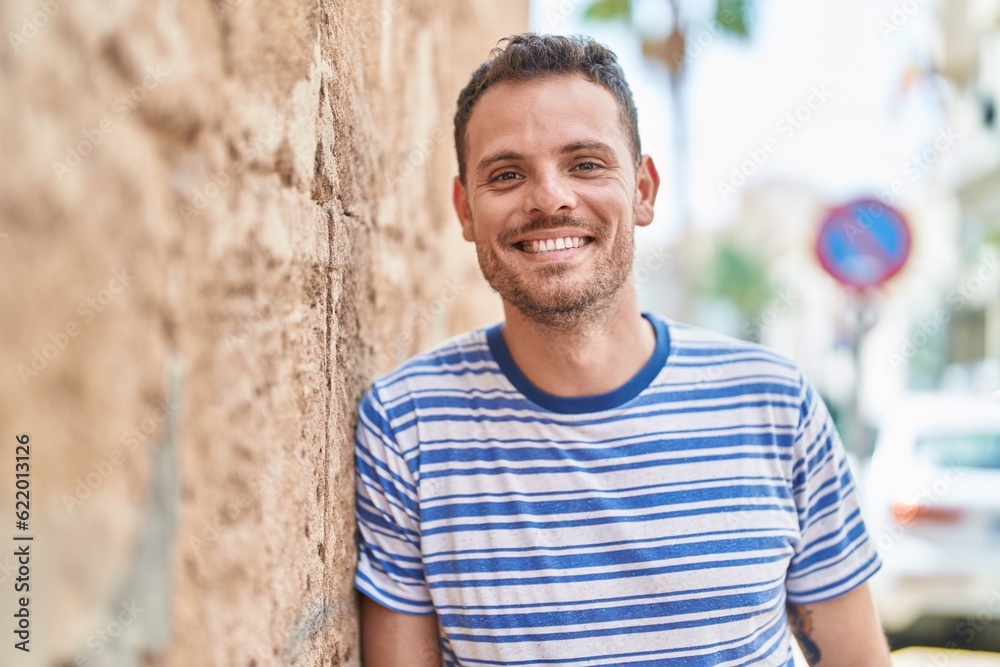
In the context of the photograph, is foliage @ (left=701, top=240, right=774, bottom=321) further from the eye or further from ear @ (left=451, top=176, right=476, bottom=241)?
the eye

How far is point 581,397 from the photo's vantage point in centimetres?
178

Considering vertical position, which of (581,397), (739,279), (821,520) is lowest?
(821,520)

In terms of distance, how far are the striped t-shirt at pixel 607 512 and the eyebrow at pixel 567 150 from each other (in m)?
0.40

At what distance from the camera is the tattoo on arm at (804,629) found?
6.10 ft

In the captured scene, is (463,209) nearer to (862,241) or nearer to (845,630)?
(845,630)

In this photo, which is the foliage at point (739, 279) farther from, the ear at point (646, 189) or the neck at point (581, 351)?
the neck at point (581, 351)

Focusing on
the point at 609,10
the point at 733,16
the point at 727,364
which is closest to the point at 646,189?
the point at 727,364

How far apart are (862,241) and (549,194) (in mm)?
3868

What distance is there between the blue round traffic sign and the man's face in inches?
142

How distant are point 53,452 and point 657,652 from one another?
1096 mm

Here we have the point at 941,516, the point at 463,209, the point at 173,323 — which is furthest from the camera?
the point at 941,516

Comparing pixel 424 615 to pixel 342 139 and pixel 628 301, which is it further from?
pixel 342 139

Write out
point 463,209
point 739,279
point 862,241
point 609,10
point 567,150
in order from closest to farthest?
point 567,150
point 463,209
point 862,241
point 609,10
point 739,279

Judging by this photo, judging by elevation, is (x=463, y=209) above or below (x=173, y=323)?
above
